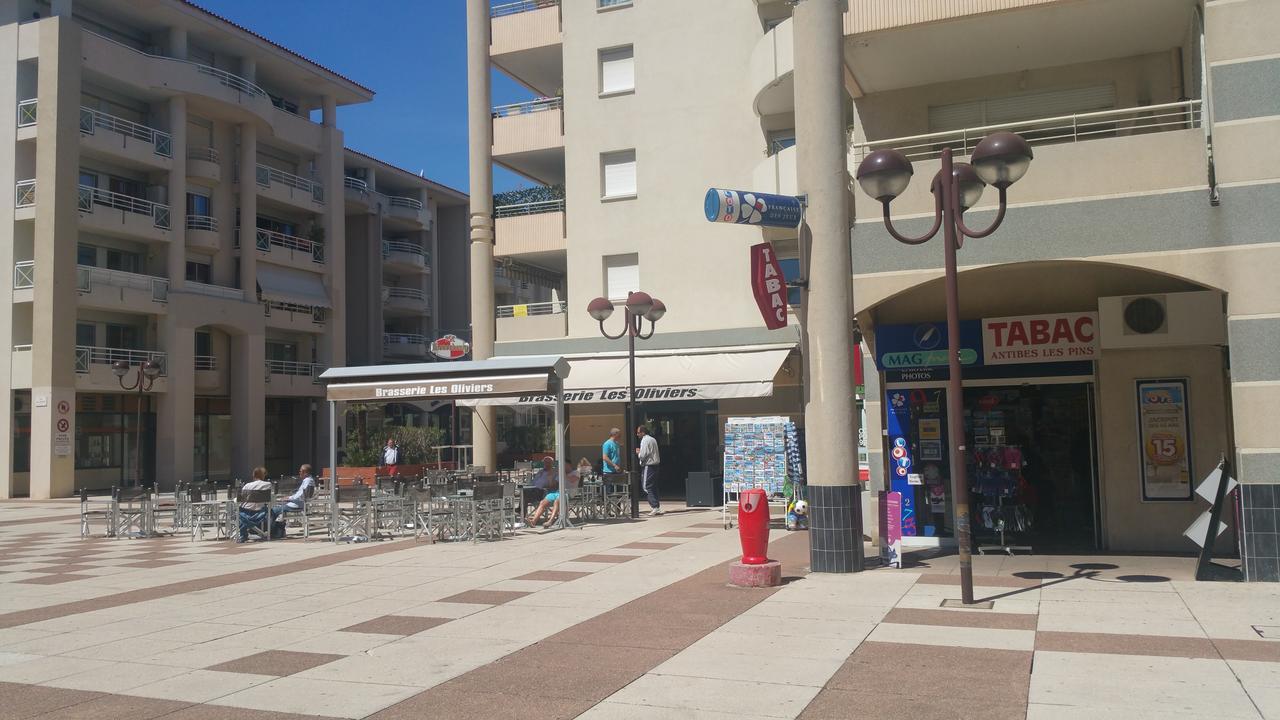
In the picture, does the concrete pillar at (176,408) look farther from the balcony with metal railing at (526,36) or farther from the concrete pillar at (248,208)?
the balcony with metal railing at (526,36)

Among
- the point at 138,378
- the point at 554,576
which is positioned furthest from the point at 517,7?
the point at 554,576

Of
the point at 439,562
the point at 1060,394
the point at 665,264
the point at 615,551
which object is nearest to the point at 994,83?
the point at 1060,394

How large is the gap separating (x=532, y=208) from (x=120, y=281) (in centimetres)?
1527

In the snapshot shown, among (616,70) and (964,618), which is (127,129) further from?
(964,618)

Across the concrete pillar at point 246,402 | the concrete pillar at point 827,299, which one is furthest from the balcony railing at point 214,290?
the concrete pillar at point 827,299

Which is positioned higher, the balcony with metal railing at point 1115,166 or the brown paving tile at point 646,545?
the balcony with metal railing at point 1115,166

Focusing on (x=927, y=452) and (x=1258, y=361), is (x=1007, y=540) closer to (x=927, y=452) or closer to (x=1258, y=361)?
(x=927, y=452)

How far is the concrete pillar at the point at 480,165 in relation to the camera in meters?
29.7

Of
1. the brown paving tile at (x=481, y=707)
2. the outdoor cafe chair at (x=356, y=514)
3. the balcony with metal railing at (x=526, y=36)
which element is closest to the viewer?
the brown paving tile at (x=481, y=707)

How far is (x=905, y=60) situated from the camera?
1373 centimetres

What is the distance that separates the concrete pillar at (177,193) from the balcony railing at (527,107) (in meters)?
13.5

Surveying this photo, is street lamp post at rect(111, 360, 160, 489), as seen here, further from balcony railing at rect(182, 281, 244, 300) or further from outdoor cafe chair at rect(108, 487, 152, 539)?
outdoor cafe chair at rect(108, 487, 152, 539)

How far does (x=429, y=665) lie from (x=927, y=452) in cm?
911

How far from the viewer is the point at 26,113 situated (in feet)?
109
